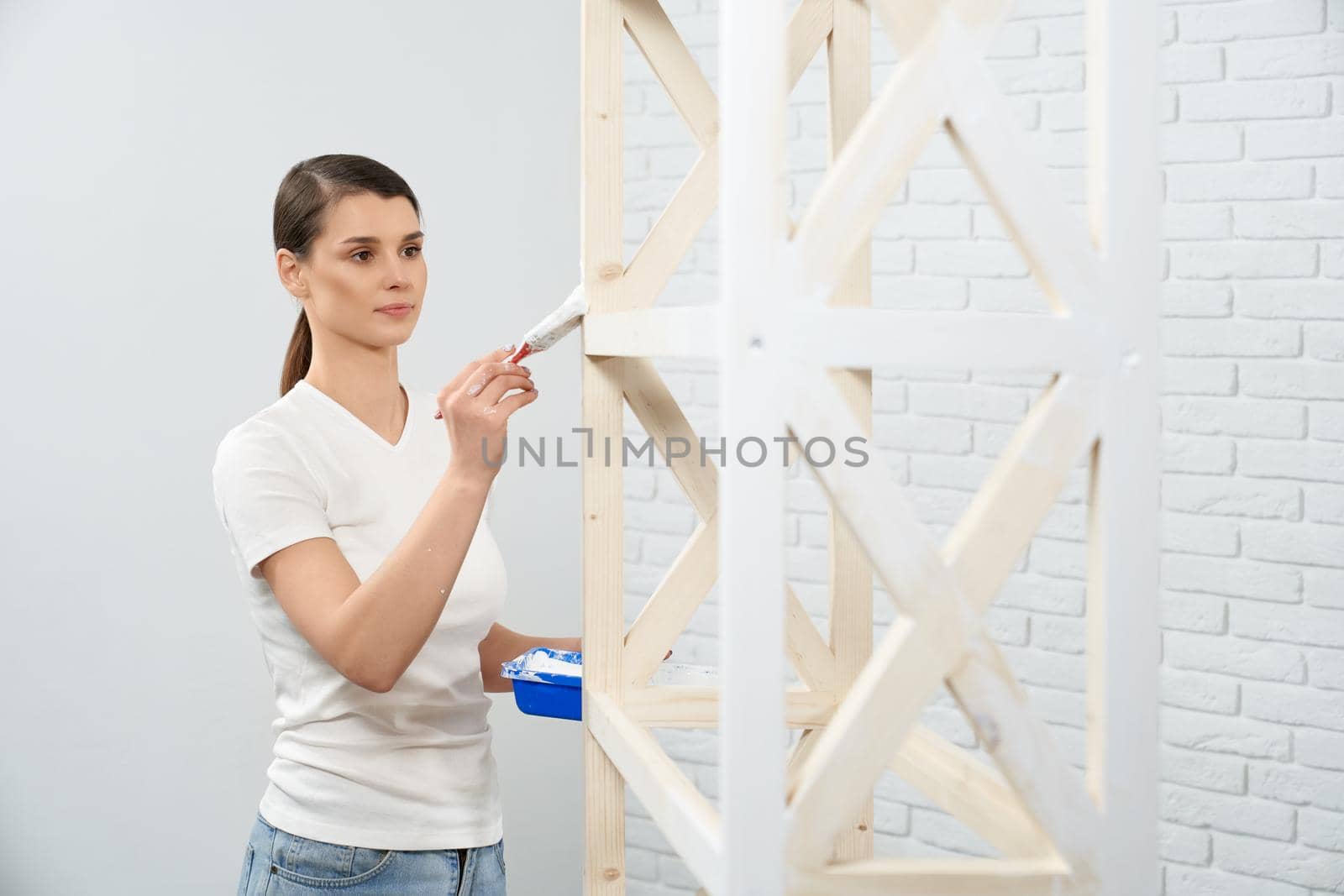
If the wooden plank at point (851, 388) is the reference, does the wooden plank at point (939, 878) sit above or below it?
below

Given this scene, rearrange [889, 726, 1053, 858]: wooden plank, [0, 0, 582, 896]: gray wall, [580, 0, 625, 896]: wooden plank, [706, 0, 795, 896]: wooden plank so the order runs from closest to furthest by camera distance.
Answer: [706, 0, 795, 896]: wooden plank < [889, 726, 1053, 858]: wooden plank < [580, 0, 625, 896]: wooden plank < [0, 0, 582, 896]: gray wall

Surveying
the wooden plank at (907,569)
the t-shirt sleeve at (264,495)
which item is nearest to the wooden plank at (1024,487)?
the wooden plank at (907,569)

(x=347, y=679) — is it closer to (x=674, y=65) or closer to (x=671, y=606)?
(x=671, y=606)

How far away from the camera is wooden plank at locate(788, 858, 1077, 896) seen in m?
0.66

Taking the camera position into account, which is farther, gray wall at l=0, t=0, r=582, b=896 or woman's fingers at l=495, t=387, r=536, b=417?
gray wall at l=0, t=0, r=582, b=896

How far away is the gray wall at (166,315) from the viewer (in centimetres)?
239

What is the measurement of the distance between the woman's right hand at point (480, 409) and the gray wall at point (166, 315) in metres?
1.37

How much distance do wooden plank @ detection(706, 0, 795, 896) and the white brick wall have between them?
5.19 ft

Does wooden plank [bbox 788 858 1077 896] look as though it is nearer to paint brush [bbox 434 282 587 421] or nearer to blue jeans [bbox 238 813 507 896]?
paint brush [bbox 434 282 587 421]

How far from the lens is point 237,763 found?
2.50 m

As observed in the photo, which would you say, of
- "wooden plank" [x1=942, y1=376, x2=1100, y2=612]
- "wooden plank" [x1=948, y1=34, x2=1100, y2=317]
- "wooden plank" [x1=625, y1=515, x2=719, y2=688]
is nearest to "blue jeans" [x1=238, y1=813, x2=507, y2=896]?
"wooden plank" [x1=625, y1=515, x2=719, y2=688]

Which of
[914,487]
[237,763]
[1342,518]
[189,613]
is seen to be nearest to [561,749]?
[237,763]

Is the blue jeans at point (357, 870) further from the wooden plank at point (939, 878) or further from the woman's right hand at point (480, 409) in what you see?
the wooden plank at point (939, 878)

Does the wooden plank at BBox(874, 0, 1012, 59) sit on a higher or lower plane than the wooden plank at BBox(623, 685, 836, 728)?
higher
